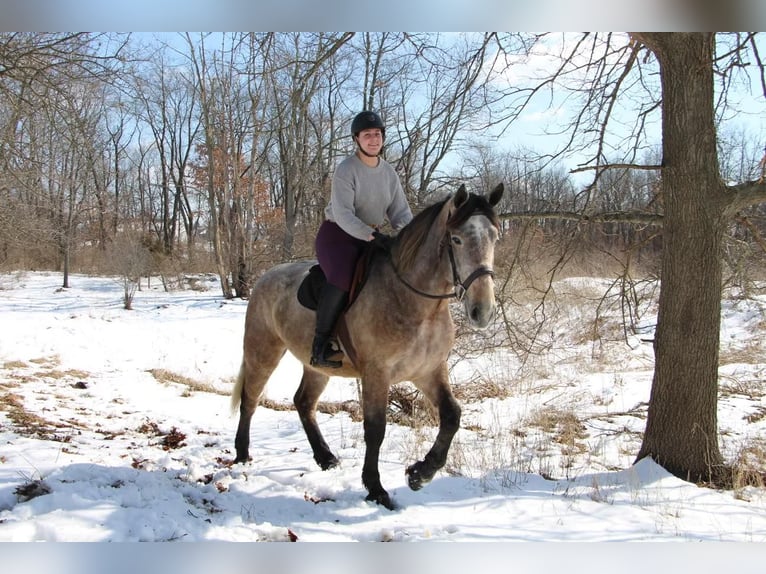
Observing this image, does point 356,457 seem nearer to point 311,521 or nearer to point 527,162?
point 311,521

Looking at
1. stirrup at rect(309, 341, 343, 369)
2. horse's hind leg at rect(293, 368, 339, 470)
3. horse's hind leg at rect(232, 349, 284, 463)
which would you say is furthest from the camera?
horse's hind leg at rect(232, 349, 284, 463)

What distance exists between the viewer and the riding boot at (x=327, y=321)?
12.9 feet

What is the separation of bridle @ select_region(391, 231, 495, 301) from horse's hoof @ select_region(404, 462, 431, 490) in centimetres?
124

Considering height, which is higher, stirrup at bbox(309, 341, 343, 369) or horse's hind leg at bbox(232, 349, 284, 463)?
stirrup at bbox(309, 341, 343, 369)

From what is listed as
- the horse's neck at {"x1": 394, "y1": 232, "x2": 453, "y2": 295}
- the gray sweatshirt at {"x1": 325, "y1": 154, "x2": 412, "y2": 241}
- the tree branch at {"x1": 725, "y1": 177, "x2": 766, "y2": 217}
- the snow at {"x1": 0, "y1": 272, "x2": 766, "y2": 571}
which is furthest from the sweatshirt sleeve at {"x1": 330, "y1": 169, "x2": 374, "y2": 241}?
the tree branch at {"x1": 725, "y1": 177, "x2": 766, "y2": 217}

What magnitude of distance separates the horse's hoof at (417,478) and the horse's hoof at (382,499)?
186 millimetres

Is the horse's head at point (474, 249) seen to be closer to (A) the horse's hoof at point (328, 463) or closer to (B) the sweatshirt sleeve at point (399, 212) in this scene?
(B) the sweatshirt sleeve at point (399, 212)

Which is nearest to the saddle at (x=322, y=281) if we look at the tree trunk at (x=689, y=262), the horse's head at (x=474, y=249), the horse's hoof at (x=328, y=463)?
the horse's head at (x=474, y=249)

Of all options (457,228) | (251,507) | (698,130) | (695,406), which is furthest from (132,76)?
(695,406)

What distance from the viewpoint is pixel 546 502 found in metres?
3.76

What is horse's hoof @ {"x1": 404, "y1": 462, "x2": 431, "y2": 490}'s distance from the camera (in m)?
3.70

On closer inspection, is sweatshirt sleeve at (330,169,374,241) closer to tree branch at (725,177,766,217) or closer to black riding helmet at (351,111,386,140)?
black riding helmet at (351,111,386,140)

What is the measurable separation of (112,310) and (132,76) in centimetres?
1460
